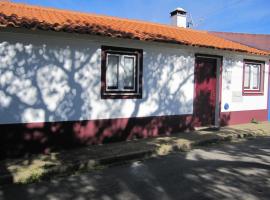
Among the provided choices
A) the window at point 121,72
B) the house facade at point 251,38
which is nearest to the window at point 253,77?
the house facade at point 251,38

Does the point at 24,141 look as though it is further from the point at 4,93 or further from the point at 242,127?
the point at 242,127

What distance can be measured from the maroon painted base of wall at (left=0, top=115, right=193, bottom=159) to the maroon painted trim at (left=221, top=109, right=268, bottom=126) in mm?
2642

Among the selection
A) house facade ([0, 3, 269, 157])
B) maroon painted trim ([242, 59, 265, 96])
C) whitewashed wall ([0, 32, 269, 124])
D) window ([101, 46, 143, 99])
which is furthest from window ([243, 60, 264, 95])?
window ([101, 46, 143, 99])

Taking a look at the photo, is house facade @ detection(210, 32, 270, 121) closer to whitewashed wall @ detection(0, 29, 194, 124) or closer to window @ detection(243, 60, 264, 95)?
window @ detection(243, 60, 264, 95)

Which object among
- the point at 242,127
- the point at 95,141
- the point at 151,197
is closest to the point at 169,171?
the point at 151,197

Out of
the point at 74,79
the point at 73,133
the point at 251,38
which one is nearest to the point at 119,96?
the point at 74,79

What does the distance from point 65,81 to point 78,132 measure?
1304mm

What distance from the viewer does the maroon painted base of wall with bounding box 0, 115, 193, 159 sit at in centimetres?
849

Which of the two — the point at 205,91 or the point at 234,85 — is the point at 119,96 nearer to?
the point at 205,91

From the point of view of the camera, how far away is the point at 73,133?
949cm

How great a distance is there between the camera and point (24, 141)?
8625mm

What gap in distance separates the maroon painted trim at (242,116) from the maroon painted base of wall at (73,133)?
2.64 m

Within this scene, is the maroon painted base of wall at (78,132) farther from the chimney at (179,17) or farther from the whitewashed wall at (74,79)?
the chimney at (179,17)

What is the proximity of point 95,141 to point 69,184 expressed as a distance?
124 inches
